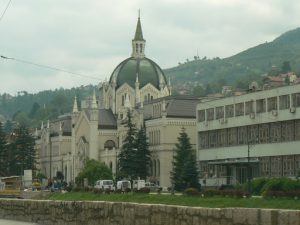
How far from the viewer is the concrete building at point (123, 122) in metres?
116

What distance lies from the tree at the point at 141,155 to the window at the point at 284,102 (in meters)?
33.3

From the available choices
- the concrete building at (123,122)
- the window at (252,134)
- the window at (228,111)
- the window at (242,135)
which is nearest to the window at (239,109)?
the window at (228,111)

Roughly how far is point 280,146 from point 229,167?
10.7 metres

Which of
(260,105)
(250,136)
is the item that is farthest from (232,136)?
(260,105)

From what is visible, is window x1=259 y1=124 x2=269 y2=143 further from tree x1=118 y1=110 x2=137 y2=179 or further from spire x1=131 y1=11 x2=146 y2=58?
spire x1=131 y1=11 x2=146 y2=58

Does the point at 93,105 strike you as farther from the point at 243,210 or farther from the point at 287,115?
the point at 243,210

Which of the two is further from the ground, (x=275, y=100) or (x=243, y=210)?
(x=275, y=100)

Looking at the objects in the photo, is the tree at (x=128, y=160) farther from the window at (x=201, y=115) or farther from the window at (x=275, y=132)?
the window at (x=275, y=132)

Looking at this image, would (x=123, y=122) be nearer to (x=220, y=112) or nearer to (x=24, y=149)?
(x=24, y=149)

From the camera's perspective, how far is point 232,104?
8900cm

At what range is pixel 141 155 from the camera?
10956cm

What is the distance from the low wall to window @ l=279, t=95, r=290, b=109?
40.4 metres

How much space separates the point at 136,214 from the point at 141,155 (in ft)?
275

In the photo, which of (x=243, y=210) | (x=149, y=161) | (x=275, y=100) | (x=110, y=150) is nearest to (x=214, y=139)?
(x=275, y=100)
